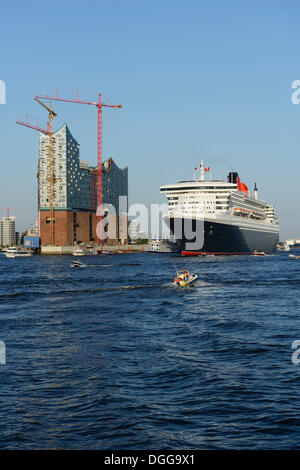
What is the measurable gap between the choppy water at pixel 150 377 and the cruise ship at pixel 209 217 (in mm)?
73596

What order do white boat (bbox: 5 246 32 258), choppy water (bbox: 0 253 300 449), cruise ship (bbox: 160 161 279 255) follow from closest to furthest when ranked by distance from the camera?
choppy water (bbox: 0 253 300 449) < cruise ship (bbox: 160 161 279 255) < white boat (bbox: 5 246 32 258)

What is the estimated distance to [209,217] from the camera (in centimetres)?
11281

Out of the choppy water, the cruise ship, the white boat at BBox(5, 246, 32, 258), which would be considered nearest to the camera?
the choppy water

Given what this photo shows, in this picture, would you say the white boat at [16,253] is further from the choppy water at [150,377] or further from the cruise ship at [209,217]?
the choppy water at [150,377]

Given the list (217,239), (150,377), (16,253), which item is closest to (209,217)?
(217,239)

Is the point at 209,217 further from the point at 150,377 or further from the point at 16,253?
the point at 16,253

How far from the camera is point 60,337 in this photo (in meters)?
28.6

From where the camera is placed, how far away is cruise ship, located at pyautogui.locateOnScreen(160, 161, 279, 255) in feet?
376

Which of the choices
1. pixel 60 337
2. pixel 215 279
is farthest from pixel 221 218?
pixel 60 337

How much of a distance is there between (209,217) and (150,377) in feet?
309

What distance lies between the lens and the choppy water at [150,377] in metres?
14.5

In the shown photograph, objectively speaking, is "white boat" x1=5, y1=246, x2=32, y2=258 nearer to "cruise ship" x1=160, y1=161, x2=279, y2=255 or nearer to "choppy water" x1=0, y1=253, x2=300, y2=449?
"cruise ship" x1=160, y1=161, x2=279, y2=255

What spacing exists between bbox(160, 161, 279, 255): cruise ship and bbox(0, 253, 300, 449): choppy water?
241 ft

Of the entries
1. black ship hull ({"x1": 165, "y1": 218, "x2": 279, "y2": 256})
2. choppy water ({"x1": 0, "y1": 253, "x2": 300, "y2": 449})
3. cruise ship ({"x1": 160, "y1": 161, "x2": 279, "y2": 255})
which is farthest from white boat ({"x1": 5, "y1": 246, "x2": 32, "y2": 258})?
choppy water ({"x1": 0, "y1": 253, "x2": 300, "y2": 449})
